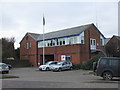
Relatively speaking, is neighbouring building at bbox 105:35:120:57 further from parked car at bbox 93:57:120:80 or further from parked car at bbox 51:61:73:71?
parked car at bbox 93:57:120:80

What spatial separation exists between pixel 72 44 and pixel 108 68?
973 inches

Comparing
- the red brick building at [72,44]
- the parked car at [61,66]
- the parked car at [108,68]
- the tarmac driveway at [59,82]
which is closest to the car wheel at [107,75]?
the parked car at [108,68]

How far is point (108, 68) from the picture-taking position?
17312mm

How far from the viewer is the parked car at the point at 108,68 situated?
56.1ft

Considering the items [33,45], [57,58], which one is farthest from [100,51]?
[33,45]

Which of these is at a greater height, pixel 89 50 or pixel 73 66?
pixel 89 50

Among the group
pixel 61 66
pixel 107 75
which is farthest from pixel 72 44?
pixel 107 75

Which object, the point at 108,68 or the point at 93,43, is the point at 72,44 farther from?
the point at 108,68

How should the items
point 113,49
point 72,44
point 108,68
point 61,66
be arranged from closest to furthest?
point 108,68 → point 61,66 → point 72,44 → point 113,49

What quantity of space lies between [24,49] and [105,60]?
39071mm

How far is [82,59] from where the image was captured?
40938 mm

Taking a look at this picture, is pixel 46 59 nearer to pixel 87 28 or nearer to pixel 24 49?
pixel 24 49

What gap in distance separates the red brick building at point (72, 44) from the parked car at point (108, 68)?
72.5ft

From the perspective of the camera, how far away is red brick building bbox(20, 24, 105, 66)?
41156mm
